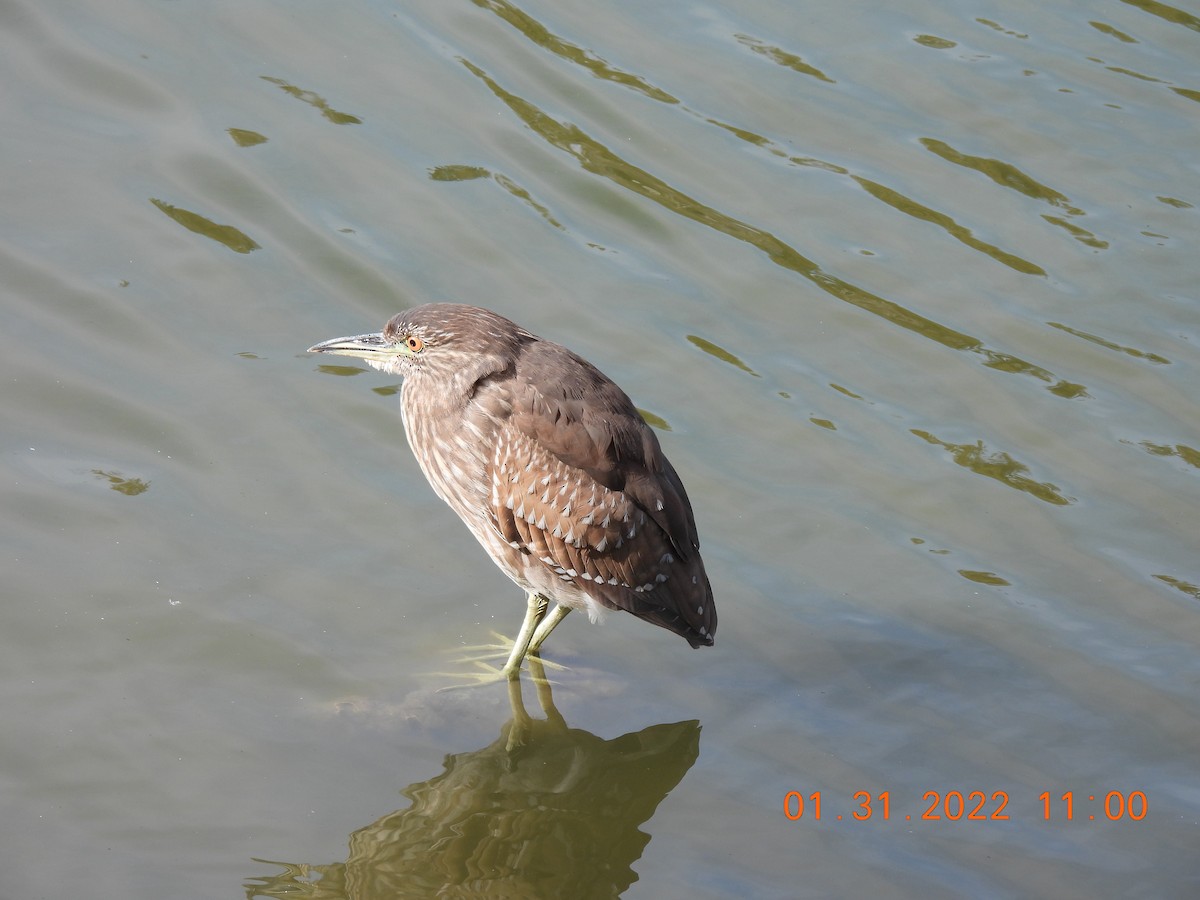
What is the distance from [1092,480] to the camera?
7062mm

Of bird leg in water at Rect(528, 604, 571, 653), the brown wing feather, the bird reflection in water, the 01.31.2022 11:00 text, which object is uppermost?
the brown wing feather

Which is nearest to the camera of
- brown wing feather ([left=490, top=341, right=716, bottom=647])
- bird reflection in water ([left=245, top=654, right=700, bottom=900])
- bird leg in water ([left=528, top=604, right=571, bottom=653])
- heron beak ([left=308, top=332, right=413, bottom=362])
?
bird reflection in water ([left=245, top=654, right=700, bottom=900])

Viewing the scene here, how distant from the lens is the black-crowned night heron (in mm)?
5461

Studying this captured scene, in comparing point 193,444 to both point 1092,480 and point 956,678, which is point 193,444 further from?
point 1092,480

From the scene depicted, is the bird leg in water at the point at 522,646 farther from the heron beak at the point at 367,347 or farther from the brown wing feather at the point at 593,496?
the heron beak at the point at 367,347

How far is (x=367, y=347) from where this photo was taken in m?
5.81

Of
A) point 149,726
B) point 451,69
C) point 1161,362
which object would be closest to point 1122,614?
point 1161,362

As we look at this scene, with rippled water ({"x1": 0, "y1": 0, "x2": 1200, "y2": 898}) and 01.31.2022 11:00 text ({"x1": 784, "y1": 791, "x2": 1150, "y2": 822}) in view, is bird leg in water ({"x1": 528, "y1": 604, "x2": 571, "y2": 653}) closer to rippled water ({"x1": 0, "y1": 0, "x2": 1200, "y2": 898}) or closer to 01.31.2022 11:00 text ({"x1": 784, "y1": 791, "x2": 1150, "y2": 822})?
rippled water ({"x1": 0, "y1": 0, "x2": 1200, "y2": 898})

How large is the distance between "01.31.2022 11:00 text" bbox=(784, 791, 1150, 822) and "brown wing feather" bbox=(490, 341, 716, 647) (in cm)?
84

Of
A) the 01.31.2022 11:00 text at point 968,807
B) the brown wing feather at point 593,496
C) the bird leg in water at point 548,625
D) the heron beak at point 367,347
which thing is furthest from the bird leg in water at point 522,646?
the 01.31.2022 11:00 text at point 968,807

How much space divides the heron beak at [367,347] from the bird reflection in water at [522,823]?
5.06 ft

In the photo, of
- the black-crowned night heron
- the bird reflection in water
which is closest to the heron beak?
the black-crowned night heron

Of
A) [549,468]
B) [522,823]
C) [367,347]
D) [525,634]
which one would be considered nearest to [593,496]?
[549,468]

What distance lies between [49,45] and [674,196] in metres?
4.03
